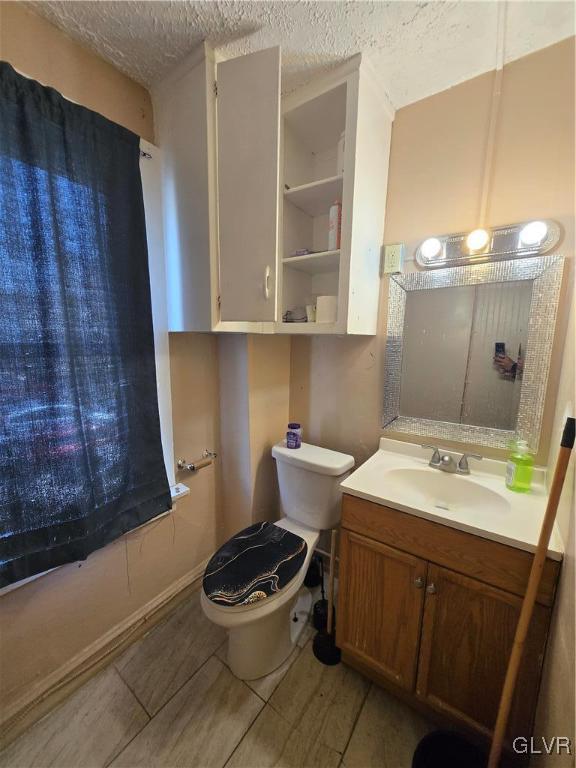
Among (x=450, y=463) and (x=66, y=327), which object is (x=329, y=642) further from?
(x=66, y=327)

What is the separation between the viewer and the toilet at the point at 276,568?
3.54ft

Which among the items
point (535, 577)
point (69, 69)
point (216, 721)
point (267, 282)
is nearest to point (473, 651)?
point (535, 577)

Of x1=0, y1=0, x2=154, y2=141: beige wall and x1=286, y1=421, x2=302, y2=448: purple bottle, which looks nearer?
x1=0, y1=0, x2=154, y2=141: beige wall

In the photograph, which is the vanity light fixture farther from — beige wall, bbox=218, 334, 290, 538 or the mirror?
beige wall, bbox=218, 334, 290, 538

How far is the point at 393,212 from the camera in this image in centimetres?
132

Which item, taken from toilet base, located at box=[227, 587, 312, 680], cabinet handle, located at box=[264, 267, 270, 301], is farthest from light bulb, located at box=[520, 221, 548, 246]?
toilet base, located at box=[227, 587, 312, 680]

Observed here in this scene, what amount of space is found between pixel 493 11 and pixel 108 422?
5.94 feet

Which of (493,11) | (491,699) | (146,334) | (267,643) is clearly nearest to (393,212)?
(493,11)

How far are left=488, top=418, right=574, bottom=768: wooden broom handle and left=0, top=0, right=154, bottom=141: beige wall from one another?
1793 mm

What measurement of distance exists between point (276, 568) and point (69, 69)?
1930 mm

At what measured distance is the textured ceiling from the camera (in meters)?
0.88

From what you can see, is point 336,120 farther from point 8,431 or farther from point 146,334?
point 8,431

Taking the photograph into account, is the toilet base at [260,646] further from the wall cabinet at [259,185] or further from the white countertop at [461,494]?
the wall cabinet at [259,185]

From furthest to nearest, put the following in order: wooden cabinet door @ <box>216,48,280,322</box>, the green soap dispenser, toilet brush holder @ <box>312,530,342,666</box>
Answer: toilet brush holder @ <box>312,530,342,666</box> → the green soap dispenser → wooden cabinet door @ <box>216,48,280,322</box>
